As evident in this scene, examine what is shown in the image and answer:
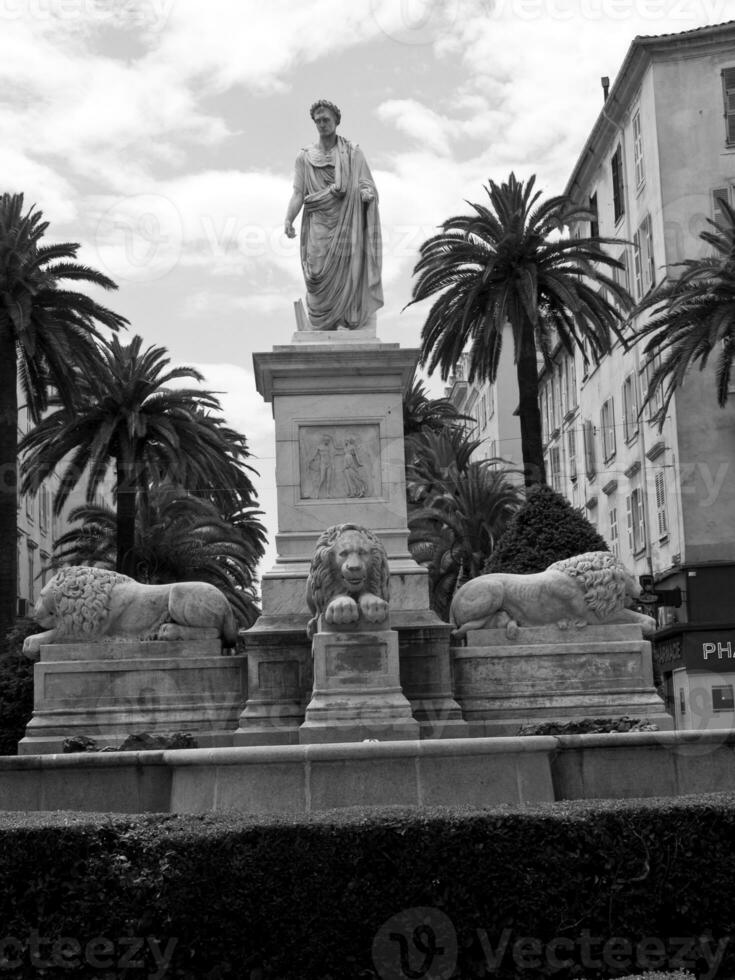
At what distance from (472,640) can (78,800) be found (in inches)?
208

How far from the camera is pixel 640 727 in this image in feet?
41.1

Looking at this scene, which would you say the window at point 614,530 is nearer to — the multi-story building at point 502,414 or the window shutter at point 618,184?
the window shutter at point 618,184

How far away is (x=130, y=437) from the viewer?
1453 inches

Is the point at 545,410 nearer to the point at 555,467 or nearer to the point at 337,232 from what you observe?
the point at 555,467

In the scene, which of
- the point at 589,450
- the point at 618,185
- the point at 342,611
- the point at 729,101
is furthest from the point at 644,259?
the point at 342,611

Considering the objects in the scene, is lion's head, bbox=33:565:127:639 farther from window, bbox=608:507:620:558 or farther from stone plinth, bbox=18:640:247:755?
window, bbox=608:507:620:558

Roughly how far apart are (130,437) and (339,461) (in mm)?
22116

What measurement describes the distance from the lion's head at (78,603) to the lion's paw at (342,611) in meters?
2.79

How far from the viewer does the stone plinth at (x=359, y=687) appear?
13.2 m

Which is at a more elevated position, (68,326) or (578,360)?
(578,360)

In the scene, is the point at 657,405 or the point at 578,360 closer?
the point at 657,405

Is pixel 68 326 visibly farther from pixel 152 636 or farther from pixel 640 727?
pixel 640 727

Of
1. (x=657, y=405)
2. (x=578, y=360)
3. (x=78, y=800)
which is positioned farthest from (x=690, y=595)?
(x=78, y=800)

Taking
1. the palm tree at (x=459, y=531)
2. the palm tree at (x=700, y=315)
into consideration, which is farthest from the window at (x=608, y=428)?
the palm tree at (x=700, y=315)
